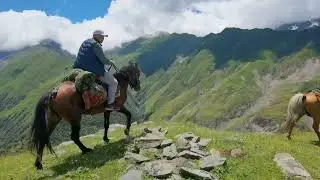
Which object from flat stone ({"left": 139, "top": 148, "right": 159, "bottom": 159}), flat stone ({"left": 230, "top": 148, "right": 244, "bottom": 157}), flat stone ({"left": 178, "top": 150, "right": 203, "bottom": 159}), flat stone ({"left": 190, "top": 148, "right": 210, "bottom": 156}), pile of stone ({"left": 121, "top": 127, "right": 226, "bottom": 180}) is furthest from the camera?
flat stone ({"left": 230, "top": 148, "right": 244, "bottom": 157})

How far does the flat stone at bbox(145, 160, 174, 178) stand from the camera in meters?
20.0

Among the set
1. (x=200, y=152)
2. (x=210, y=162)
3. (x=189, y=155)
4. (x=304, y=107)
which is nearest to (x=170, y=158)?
(x=189, y=155)

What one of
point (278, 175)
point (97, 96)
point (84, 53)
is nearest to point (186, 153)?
point (278, 175)

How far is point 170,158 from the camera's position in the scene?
22016 mm

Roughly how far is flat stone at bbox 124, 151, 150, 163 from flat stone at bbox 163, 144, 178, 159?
90 cm

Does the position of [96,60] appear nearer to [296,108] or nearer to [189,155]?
[189,155]

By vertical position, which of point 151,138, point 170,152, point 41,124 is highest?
point 41,124

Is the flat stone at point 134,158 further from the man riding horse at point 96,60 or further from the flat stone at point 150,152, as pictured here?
the man riding horse at point 96,60

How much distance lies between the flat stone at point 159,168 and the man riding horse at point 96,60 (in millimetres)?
5873

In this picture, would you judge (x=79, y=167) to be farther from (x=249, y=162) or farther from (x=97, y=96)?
(x=249, y=162)

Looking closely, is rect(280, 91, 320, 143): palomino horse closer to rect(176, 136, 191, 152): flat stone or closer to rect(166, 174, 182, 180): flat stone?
rect(176, 136, 191, 152): flat stone

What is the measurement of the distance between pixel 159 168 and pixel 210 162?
7.87ft

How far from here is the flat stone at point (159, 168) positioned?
20.0m

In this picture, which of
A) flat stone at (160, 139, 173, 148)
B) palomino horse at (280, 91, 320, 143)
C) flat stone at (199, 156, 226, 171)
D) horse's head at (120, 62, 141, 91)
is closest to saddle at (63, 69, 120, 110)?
horse's head at (120, 62, 141, 91)
